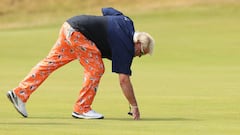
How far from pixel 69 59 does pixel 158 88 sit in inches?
208

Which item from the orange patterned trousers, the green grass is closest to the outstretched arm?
the green grass

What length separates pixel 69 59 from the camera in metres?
10.6

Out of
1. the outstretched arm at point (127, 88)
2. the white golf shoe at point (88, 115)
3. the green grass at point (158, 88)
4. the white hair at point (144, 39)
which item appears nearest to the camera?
the green grass at point (158, 88)

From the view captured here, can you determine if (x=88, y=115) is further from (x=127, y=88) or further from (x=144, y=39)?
(x=144, y=39)

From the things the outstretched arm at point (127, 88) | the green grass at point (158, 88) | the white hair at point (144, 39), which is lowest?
the green grass at point (158, 88)

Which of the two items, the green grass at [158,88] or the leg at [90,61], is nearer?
the green grass at [158,88]

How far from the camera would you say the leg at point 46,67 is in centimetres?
1049

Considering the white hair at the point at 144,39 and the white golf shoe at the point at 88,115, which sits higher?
the white hair at the point at 144,39

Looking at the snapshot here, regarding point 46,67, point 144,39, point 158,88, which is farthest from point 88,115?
point 158,88

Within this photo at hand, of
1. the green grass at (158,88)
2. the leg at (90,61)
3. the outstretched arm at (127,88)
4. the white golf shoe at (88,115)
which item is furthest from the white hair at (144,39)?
the white golf shoe at (88,115)

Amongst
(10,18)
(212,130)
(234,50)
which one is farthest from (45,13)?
(212,130)

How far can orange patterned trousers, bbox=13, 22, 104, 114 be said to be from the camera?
10451 mm

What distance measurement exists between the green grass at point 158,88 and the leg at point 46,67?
319mm

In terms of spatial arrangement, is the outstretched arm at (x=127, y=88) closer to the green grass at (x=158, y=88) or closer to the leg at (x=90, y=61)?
the green grass at (x=158, y=88)
